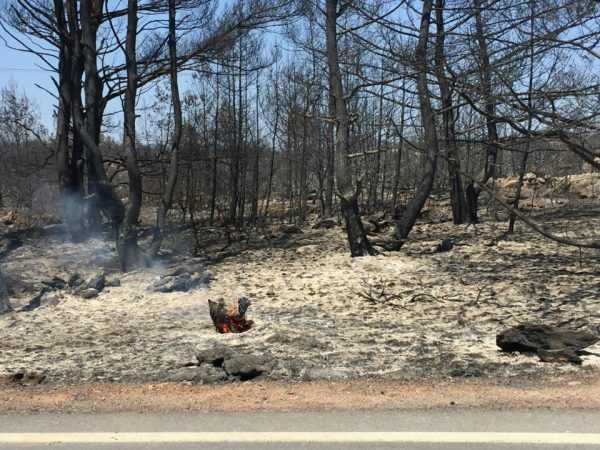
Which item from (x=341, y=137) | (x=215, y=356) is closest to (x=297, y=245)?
(x=341, y=137)

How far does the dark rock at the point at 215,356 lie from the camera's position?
529 centimetres

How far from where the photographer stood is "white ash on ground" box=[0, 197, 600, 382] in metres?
5.30

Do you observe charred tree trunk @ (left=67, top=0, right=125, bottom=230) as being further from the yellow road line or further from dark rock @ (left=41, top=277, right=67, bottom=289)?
the yellow road line

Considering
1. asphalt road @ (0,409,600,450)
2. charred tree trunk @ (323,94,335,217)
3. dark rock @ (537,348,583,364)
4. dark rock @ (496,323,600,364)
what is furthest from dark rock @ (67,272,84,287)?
charred tree trunk @ (323,94,335,217)

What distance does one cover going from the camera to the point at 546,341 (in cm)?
539

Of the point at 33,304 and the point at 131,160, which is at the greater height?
the point at 131,160

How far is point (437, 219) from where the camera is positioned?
1655 cm

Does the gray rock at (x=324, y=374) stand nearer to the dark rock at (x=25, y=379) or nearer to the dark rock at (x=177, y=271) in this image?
the dark rock at (x=25, y=379)

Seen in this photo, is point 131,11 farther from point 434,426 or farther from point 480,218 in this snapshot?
point 480,218

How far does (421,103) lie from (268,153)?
8508 mm

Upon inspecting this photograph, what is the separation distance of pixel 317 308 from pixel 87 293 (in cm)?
335

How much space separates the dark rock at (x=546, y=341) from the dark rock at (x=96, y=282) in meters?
5.73

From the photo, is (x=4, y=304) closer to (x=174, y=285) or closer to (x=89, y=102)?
(x=174, y=285)

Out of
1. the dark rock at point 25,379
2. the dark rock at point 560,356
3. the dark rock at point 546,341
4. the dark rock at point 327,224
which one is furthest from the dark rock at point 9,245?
the dark rock at point 560,356
